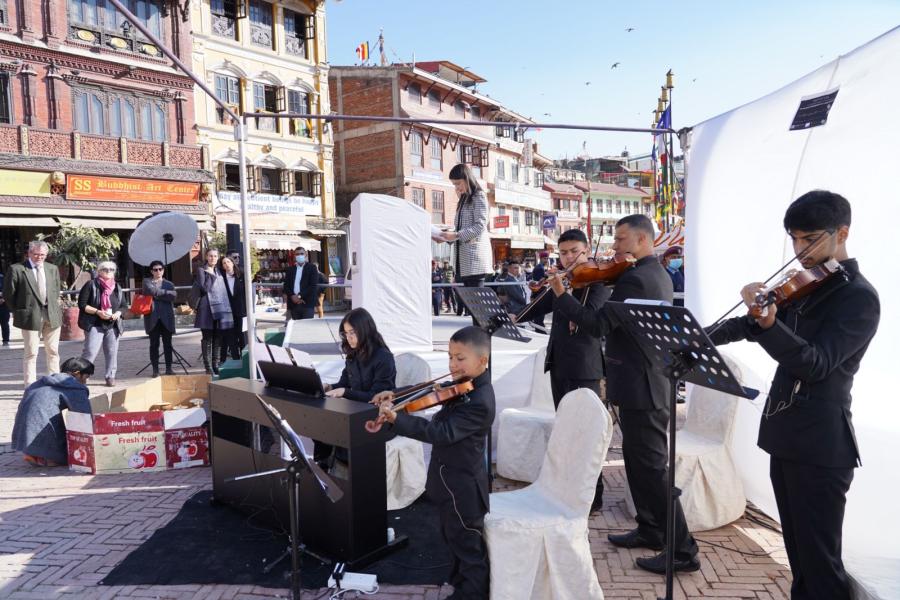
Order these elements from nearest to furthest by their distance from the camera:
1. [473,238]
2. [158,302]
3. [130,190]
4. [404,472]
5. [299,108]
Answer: [404,472], [473,238], [158,302], [130,190], [299,108]

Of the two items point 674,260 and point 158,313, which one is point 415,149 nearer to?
point 674,260

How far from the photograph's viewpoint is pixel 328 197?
88.6ft

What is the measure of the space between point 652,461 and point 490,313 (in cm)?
143

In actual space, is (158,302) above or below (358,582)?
above

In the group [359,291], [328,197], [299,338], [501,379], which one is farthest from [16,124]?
[501,379]

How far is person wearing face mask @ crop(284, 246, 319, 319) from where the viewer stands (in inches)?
409

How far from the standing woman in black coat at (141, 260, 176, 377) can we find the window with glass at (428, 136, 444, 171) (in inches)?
962

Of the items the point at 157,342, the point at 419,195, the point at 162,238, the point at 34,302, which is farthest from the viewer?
the point at 419,195

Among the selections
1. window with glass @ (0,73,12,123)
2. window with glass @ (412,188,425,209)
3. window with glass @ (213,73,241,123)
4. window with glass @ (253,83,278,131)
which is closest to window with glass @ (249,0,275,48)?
window with glass @ (253,83,278,131)

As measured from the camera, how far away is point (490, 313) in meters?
4.42

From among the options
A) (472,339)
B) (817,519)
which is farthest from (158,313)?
(817,519)

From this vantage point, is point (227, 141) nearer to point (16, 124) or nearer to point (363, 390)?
point (16, 124)

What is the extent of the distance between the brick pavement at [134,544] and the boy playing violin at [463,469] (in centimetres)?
50

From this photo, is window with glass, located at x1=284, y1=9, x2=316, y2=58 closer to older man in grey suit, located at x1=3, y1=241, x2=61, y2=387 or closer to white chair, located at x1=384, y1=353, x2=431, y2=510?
older man in grey suit, located at x1=3, y1=241, x2=61, y2=387
